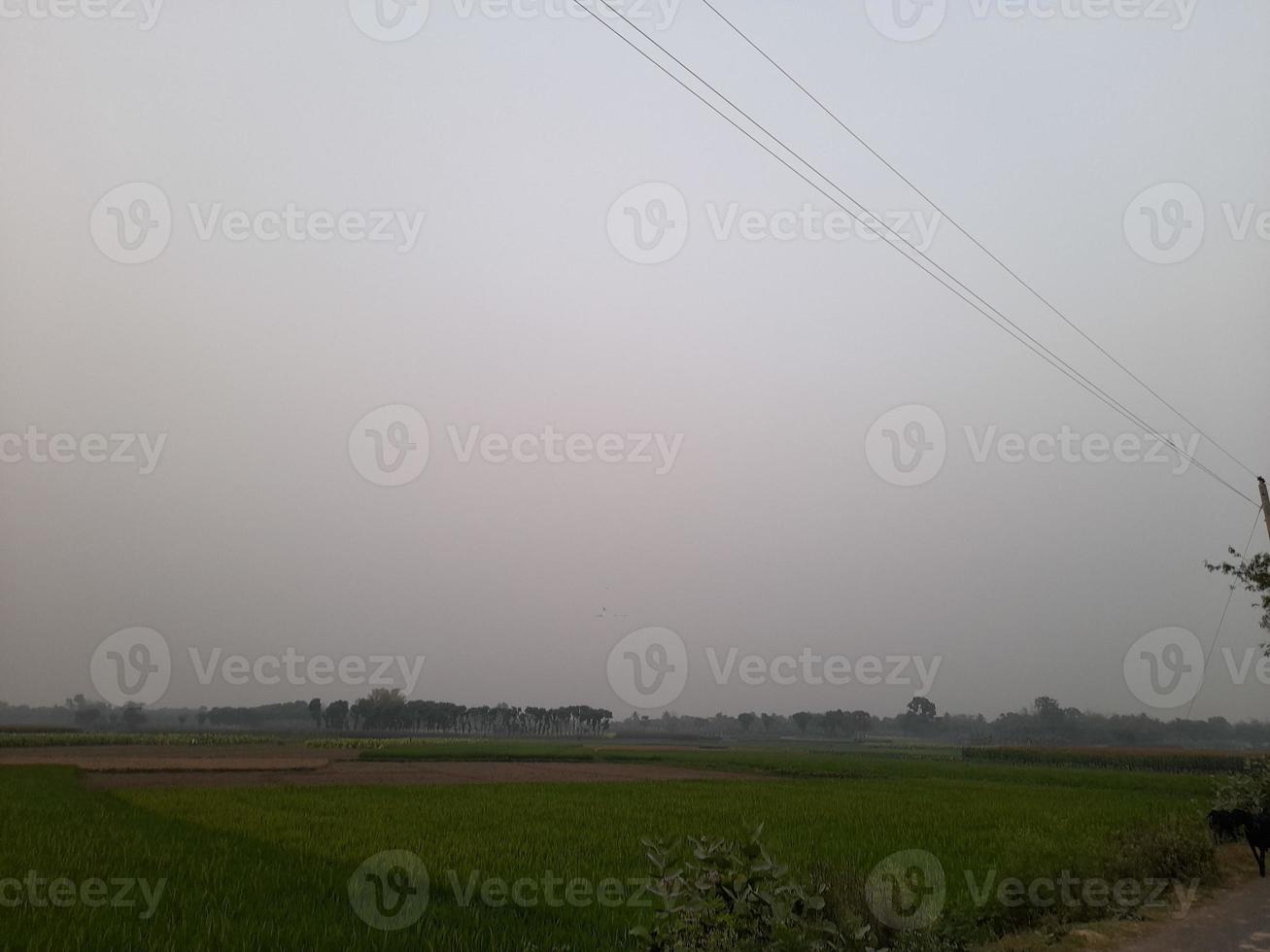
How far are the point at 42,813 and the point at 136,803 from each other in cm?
374

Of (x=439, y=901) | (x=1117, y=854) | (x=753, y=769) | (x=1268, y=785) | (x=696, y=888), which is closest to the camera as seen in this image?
(x=696, y=888)

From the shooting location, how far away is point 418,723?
192 meters

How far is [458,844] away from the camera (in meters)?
15.4

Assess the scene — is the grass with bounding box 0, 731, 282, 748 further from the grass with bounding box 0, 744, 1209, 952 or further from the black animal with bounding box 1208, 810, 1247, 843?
the black animal with bounding box 1208, 810, 1247, 843

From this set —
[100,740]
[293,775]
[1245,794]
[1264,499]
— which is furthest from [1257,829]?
[100,740]

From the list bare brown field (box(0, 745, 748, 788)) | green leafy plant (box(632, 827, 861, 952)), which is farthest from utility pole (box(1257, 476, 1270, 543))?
bare brown field (box(0, 745, 748, 788))

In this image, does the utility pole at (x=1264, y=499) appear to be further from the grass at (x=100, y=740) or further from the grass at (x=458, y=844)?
the grass at (x=100, y=740)

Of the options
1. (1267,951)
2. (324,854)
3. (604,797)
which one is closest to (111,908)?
(324,854)

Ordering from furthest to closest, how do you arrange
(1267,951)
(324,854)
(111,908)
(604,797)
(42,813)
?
(604,797)
(42,813)
(324,854)
(111,908)
(1267,951)

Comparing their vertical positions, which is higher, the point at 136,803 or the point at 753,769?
the point at 136,803

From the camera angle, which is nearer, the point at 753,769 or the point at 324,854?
the point at 324,854

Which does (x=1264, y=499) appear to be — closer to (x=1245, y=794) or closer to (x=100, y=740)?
(x=1245, y=794)

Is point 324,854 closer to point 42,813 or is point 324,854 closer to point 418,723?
point 42,813

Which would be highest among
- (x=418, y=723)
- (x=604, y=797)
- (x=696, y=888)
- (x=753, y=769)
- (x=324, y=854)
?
(x=696, y=888)
